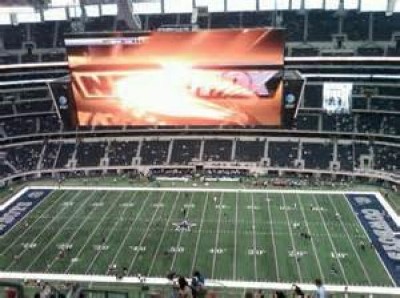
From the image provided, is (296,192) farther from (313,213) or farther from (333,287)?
(333,287)

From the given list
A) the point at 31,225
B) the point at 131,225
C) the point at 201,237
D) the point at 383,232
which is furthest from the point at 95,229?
the point at 383,232

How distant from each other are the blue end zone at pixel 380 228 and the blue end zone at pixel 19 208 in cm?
2473

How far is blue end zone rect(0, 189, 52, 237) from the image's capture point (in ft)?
135

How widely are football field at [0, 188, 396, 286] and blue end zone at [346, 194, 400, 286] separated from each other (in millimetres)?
472

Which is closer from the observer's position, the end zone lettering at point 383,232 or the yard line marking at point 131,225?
the yard line marking at point 131,225

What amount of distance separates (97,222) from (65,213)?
3.59m

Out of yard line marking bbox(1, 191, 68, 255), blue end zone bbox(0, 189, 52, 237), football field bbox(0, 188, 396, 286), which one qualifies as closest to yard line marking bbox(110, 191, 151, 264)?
football field bbox(0, 188, 396, 286)

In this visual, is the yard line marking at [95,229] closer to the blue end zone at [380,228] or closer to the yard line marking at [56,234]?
the yard line marking at [56,234]

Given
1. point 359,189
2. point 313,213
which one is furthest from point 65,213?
point 359,189

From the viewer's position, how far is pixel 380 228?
3900 cm

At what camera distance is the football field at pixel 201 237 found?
32.6m

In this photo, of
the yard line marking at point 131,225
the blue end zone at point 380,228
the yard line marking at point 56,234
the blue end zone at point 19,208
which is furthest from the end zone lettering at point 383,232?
the blue end zone at point 19,208

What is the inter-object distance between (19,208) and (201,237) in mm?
16073

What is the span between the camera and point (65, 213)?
142 feet
